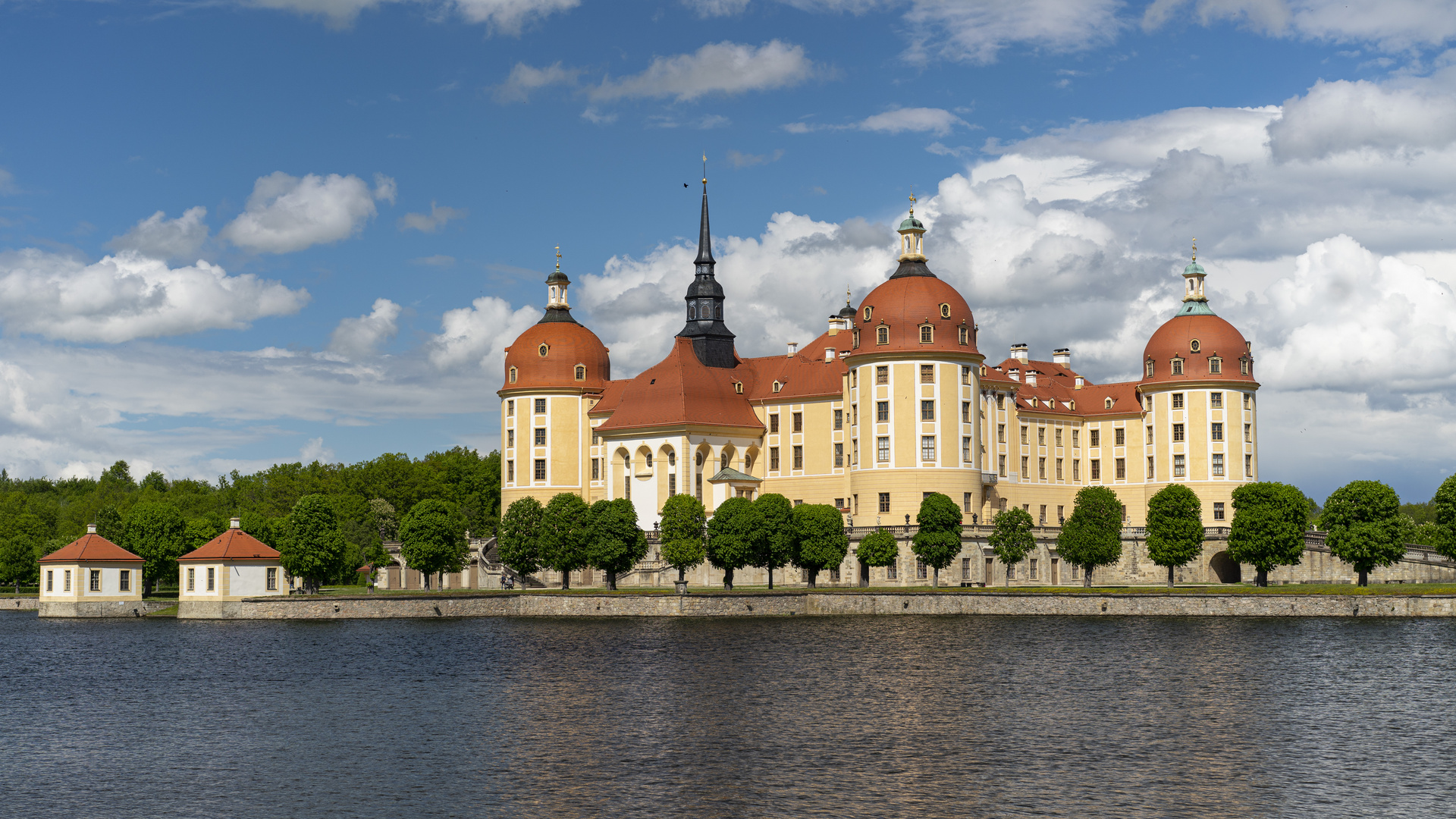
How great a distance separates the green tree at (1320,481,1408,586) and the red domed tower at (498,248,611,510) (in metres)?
59.5

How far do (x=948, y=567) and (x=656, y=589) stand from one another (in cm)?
1942

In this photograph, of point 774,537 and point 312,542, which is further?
point 312,542

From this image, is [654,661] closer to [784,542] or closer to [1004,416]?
[784,542]

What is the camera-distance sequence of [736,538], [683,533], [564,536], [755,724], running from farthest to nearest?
[564,536], [683,533], [736,538], [755,724]

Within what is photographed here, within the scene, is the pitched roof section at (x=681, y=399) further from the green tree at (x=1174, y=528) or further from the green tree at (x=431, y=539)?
the green tree at (x=1174, y=528)

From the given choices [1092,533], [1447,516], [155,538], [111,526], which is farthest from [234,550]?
[1447,516]

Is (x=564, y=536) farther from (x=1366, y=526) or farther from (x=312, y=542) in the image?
(x=1366, y=526)

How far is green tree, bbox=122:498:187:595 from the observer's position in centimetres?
11012

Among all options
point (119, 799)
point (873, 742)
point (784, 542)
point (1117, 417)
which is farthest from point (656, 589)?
point (119, 799)

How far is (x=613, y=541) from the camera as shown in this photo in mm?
96750

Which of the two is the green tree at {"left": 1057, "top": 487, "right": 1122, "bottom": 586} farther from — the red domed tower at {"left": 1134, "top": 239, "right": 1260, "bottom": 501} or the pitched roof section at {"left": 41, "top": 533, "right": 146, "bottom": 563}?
the pitched roof section at {"left": 41, "top": 533, "right": 146, "bottom": 563}

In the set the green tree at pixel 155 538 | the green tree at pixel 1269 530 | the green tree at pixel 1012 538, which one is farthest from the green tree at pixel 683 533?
the green tree at pixel 155 538

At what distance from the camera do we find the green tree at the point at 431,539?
101938 millimetres

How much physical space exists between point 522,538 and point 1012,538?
32.9 metres
